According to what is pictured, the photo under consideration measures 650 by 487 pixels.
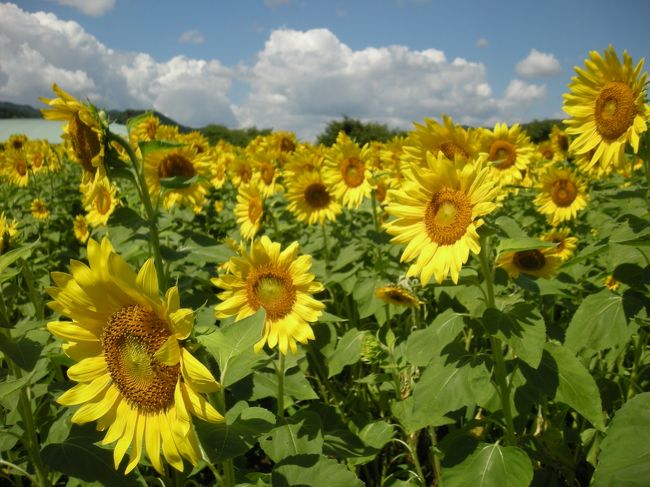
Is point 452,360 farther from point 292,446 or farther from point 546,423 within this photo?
point 546,423

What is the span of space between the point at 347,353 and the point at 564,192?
376 centimetres

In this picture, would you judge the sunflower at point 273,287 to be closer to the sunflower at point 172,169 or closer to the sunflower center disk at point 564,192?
the sunflower at point 172,169

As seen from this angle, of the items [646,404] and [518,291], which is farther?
[518,291]

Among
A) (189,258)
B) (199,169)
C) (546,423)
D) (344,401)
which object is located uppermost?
(199,169)

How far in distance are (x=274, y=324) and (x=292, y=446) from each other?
2.09 feet

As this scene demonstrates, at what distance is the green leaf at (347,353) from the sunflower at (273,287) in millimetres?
487

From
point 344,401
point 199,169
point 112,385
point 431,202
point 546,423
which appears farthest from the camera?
point 199,169

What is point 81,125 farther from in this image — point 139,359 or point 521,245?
point 521,245

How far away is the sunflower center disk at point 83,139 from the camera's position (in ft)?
7.38

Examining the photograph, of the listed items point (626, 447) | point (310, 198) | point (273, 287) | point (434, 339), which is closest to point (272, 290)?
point (273, 287)

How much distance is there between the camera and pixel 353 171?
16.4 ft

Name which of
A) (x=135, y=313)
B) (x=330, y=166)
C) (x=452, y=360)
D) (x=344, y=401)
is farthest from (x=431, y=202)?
(x=330, y=166)

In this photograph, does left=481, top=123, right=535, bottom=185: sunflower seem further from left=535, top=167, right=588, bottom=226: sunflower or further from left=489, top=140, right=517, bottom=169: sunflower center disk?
left=535, top=167, right=588, bottom=226: sunflower

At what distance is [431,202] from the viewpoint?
7.60ft
